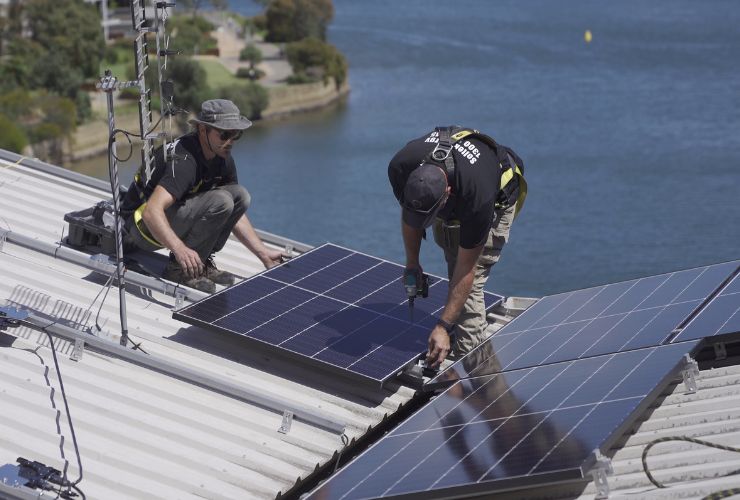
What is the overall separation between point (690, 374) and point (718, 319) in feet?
2.14

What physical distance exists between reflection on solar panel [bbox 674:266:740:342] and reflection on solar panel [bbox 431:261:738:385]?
0.14m

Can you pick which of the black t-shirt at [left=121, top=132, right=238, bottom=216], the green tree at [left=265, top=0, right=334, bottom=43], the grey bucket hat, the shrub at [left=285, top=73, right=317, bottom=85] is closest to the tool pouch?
the grey bucket hat

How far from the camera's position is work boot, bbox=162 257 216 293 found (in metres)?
11.2

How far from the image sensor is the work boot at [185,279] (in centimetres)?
1120

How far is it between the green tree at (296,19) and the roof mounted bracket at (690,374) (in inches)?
3228

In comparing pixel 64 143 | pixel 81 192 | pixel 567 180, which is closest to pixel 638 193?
pixel 567 180

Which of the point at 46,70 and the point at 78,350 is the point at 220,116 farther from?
the point at 46,70

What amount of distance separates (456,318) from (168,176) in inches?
131

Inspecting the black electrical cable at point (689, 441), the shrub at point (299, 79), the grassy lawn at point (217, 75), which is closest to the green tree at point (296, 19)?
the grassy lawn at point (217, 75)

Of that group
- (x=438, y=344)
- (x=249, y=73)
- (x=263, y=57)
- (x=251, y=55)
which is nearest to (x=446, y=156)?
(x=438, y=344)

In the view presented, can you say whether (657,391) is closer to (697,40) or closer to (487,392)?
(487,392)

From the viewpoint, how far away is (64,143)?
57.7 meters

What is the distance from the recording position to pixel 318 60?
75625mm

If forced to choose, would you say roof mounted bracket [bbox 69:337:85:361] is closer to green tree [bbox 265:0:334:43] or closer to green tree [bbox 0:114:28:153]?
green tree [bbox 0:114:28:153]
